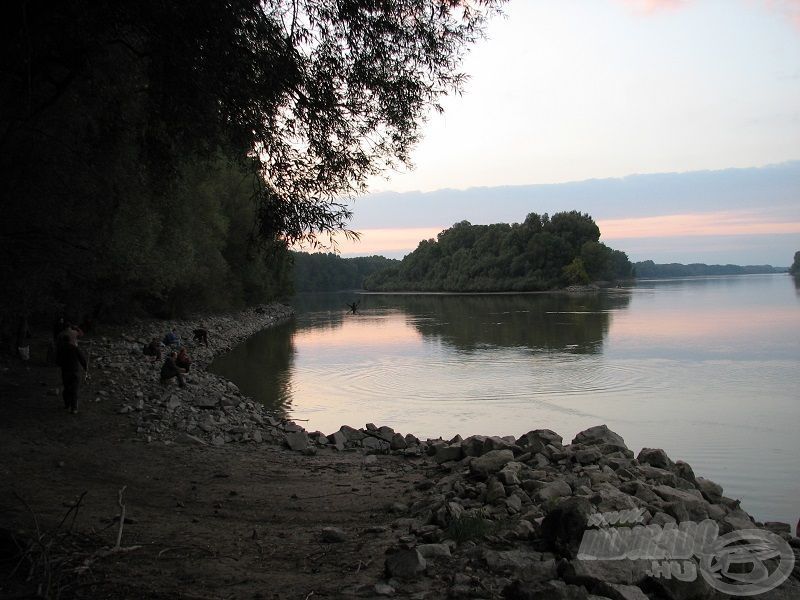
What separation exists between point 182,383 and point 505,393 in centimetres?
910

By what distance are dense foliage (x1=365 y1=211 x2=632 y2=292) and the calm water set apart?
86814 millimetres

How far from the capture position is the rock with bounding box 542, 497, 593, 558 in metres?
5.04

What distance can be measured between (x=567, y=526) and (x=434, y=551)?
3.59 feet

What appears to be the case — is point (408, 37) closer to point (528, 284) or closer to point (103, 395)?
point (103, 395)

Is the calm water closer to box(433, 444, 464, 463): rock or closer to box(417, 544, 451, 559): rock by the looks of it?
box(433, 444, 464, 463): rock

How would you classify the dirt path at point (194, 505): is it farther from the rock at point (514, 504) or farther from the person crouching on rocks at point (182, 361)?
the person crouching on rocks at point (182, 361)

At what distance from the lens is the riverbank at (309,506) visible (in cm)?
466

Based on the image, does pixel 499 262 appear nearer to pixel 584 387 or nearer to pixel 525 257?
pixel 525 257

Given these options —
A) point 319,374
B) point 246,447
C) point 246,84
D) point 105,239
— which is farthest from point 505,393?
point 246,84

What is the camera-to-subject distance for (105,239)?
14.8 m

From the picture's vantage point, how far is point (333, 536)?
5945mm

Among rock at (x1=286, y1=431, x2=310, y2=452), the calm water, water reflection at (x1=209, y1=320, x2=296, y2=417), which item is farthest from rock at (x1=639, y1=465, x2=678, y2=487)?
water reflection at (x1=209, y1=320, x2=296, y2=417)

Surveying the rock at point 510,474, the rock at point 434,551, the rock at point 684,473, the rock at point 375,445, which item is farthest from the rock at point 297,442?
the rock at point 684,473

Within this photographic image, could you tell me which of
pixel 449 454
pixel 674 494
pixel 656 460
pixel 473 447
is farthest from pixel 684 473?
pixel 449 454
